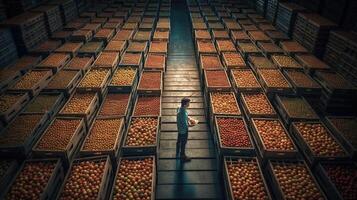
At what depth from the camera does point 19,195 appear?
587cm

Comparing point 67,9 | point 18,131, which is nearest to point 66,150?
point 18,131

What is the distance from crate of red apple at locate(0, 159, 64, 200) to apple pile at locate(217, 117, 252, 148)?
4453 millimetres

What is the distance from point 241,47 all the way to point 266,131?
290 inches

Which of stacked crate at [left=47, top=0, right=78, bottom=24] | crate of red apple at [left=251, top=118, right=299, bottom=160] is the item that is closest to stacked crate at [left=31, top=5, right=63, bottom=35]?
stacked crate at [left=47, top=0, right=78, bottom=24]

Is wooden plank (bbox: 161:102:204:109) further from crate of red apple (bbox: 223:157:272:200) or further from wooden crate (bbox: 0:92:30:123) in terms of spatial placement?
wooden crate (bbox: 0:92:30:123)

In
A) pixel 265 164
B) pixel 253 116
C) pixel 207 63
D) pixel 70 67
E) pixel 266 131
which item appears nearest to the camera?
pixel 265 164

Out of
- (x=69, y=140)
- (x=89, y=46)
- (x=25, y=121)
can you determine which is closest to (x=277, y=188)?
(x=69, y=140)

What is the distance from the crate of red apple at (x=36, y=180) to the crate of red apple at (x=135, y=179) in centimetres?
147

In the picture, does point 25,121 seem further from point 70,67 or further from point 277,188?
point 277,188

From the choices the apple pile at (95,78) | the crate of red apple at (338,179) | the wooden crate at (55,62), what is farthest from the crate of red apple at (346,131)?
the wooden crate at (55,62)

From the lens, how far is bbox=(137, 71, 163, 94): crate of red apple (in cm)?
1019

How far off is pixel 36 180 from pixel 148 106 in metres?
4.29

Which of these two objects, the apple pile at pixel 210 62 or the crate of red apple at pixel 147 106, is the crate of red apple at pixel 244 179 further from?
the apple pile at pixel 210 62

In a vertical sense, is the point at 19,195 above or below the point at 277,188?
below
